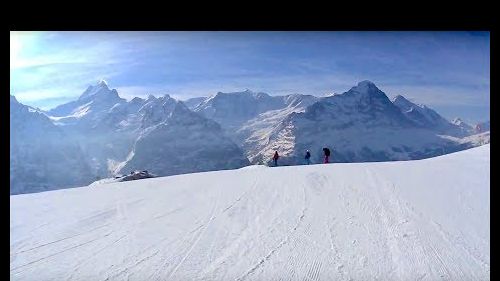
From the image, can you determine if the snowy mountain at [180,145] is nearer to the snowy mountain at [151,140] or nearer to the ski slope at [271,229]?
the snowy mountain at [151,140]

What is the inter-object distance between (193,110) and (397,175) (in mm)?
189680

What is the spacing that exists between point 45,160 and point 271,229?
513 ft

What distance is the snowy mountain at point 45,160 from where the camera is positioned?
127 meters

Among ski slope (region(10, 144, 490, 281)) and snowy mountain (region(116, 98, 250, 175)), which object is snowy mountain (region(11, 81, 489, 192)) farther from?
ski slope (region(10, 144, 490, 281))

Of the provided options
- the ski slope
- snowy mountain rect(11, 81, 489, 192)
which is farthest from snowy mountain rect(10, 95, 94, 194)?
the ski slope

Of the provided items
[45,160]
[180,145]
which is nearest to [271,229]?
[45,160]

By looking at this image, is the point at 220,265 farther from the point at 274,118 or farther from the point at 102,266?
the point at 274,118

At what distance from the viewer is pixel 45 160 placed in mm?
147250

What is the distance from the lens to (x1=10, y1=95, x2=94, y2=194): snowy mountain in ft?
418

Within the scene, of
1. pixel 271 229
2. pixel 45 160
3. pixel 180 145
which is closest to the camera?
pixel 271 229

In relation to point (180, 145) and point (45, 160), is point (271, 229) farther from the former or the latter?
point (180, 145)
